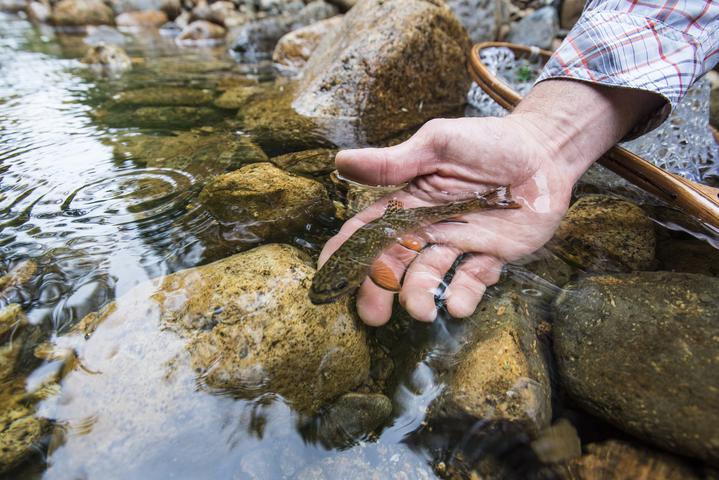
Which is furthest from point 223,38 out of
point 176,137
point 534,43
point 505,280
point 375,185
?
point 505,280

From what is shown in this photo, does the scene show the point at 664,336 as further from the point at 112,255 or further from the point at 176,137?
the point at 176,137

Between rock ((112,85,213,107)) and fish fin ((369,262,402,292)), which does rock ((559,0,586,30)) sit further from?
fish fin ((369,262,402,292))

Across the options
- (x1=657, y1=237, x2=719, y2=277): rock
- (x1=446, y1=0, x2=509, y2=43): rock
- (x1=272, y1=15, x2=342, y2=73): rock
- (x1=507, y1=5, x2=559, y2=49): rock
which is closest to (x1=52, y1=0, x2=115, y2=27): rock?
(x1=272, y1=15, x2=342, y2=73): rock

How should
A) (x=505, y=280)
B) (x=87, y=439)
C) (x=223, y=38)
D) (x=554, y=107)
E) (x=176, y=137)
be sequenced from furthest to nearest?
(x=223, y=38) → (x=176, y=137) → (x=554, y=107) → (x=505, y=280) → (x=87, y=439)

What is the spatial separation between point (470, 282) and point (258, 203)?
1.70 m

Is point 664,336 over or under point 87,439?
over

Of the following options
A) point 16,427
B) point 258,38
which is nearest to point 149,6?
point 258,38

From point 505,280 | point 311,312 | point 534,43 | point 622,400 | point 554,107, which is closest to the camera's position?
point 622,400

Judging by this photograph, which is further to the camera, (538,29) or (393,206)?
(538,29)

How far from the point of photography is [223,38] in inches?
672

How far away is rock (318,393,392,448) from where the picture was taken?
6.86 feet

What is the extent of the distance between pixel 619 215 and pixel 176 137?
468 centimetres

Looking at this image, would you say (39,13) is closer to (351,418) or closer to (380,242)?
(380,242)

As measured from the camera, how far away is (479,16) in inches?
375
